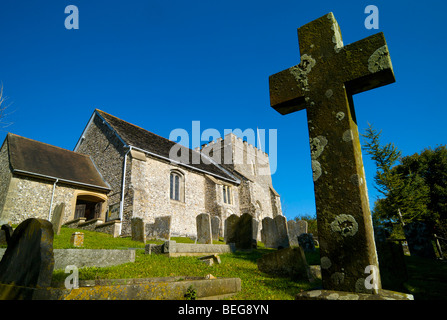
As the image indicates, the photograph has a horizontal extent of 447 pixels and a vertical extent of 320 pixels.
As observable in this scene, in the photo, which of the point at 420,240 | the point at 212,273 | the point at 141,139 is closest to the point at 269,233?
the point at 420,240

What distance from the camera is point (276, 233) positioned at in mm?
12148

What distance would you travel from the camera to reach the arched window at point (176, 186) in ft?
62.7

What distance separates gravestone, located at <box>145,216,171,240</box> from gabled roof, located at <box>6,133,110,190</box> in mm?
4910

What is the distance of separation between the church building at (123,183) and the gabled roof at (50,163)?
2.6 inches

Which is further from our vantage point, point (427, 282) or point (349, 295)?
point (427, 282)

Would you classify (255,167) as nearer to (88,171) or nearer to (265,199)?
(265,199)

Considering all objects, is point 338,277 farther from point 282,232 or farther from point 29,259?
point 282,232

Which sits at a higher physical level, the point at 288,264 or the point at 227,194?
the point at 227,194

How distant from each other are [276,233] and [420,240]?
5398 millimetres

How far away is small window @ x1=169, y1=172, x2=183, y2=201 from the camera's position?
1908cm

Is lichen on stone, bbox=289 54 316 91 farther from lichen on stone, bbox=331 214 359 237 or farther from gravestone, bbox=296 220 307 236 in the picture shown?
gravestone, bbox=296 220 307 236

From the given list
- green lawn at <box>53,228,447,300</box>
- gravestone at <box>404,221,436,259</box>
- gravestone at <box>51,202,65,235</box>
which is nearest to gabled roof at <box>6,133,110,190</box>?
gravestone at <box>51,202,65,235</box>
